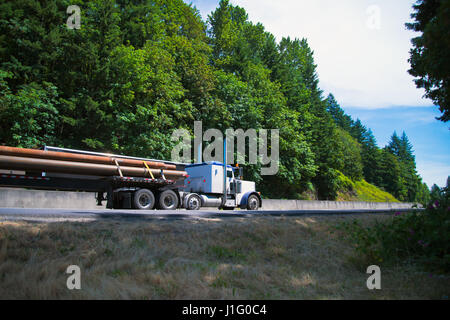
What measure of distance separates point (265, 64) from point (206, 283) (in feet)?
146

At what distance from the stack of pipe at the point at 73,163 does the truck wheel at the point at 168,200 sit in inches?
41.8

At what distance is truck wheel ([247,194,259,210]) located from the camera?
19312mm

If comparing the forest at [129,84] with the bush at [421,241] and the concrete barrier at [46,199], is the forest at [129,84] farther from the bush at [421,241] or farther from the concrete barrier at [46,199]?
the bush at [421,241]

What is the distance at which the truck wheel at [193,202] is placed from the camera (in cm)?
1689

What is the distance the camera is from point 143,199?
14.6 m

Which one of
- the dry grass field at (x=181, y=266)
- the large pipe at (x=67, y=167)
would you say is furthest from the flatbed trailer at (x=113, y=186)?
the dry grass field at (x=181, y=266)

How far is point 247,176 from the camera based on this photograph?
104ft

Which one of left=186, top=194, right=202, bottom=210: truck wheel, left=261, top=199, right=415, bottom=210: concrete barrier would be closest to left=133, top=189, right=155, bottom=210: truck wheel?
left=186, top=194, right=202, bottom=210: truck wheel

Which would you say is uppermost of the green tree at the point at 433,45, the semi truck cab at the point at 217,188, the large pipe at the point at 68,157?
the green tree at the point at 433,45

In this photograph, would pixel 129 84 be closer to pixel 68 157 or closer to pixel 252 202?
pixel 68 157

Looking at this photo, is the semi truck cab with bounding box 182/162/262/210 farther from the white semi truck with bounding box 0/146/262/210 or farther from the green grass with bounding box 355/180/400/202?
the green grass with bounding box 355/180/400/202

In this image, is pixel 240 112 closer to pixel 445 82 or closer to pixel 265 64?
pixel 265 64

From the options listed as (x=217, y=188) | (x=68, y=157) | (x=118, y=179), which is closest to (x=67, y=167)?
Answer: (x=68, y=157)
